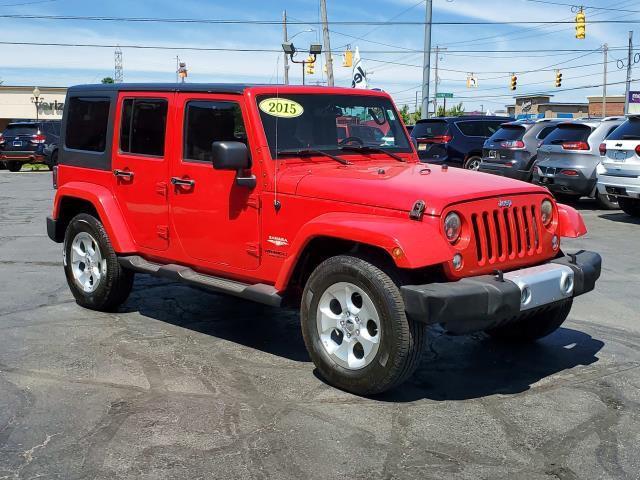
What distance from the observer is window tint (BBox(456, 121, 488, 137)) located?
1882cm

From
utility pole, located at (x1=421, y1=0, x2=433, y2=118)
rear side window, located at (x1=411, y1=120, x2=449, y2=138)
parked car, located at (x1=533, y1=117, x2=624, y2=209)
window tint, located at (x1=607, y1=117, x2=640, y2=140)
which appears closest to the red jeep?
window tint, located at (x1=607, y1=117, x2=640, y2=140)

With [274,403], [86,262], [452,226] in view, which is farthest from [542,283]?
[86,262]

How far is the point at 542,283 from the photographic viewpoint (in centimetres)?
461

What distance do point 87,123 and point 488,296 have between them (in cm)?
407

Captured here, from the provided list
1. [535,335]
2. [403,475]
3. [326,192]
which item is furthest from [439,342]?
[403,475]

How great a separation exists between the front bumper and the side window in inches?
75.3

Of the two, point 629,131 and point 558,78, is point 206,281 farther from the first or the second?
point 558,78

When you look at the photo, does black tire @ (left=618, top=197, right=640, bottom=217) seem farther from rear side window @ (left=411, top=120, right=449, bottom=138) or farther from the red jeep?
the red jeep

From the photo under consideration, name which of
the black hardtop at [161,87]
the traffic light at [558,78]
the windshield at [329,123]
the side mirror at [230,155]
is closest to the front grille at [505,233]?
the windshield at [329,123]

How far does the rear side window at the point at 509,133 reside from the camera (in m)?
16.1

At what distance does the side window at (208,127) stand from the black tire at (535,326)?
239 centimetres

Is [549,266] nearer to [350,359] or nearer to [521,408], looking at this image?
[521,408]

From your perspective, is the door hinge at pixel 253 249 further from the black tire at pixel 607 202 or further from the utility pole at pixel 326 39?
the utility pole at pixel 326 39

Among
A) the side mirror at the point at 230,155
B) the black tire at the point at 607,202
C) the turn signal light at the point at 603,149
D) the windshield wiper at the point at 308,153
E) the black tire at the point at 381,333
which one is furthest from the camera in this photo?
the black tire at the point at 607,202
